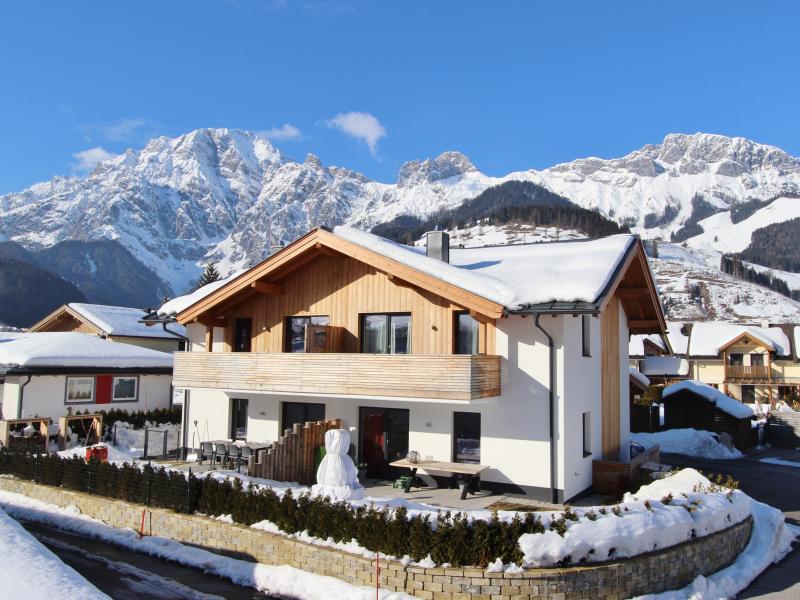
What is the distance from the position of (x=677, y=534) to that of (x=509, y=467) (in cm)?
559

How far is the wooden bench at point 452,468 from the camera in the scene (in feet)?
51.5

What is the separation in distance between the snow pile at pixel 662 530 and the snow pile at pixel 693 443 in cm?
1409

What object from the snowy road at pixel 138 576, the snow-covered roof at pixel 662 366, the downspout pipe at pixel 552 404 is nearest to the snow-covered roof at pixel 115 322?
the snowy road at pixel 138 576

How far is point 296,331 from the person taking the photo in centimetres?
2003

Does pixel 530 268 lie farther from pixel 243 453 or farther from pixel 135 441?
pixel 135 441

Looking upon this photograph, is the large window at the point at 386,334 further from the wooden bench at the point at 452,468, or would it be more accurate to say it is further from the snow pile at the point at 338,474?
the snow pile at the point at 338,474

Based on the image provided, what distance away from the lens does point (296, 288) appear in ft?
65.6

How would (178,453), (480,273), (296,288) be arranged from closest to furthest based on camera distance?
(480,273) < (296,288) < (178,453)

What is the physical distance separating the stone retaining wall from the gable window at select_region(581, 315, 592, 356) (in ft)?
19.1

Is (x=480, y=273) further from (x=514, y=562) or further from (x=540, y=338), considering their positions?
(x=514, y=562)

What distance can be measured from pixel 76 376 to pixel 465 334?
17432 millimetres

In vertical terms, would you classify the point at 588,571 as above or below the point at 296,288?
below

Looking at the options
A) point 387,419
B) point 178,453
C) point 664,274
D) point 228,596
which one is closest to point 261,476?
point 387,419

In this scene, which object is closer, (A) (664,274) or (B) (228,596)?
(B) (228,596)
